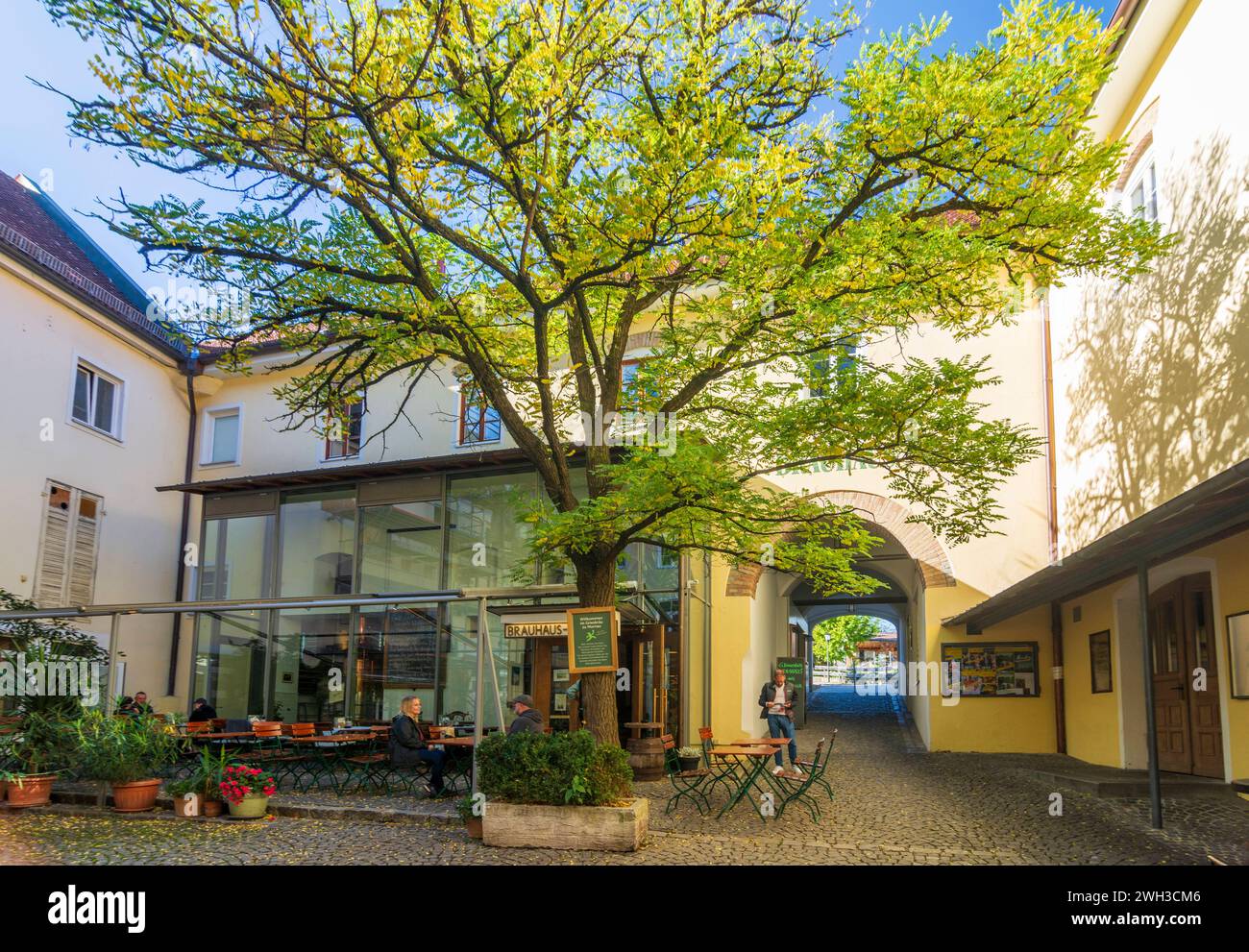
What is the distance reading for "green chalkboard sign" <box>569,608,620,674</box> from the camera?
9.71 meters

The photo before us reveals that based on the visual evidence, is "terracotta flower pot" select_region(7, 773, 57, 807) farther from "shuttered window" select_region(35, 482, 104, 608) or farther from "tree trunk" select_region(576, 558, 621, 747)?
"shuttered window" select_region(35, 482, 104, 608)

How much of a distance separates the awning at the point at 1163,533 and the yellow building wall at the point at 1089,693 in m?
2.38

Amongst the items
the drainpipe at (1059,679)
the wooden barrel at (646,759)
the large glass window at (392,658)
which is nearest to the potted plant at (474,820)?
the wooden barrel at (646,759)

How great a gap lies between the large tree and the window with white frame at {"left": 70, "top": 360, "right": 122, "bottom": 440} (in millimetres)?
8851

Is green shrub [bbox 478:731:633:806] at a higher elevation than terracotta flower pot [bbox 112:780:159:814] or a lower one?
higher

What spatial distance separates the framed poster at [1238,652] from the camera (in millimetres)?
9469

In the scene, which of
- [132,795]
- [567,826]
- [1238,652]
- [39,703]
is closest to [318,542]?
[39,703]

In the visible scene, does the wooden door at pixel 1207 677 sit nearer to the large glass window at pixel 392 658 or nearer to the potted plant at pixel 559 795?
the potted plant at pixel 559 795

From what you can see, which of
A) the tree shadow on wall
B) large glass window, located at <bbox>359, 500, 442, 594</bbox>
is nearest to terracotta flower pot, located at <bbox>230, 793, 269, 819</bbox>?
large glass window, located at <bbox>359, 500, 442, 594</bbox>

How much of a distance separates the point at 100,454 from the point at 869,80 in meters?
14.8

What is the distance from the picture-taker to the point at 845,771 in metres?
13.6
